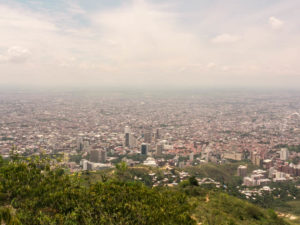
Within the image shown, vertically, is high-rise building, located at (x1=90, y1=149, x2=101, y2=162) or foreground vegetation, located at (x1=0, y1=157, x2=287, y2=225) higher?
foreground vegetation, located at (x1=0, y1=157, x2=287, y2=225)

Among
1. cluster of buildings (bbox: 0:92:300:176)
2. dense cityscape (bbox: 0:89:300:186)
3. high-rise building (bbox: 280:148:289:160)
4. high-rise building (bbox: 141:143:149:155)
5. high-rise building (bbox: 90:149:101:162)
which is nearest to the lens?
high-rise building (bbox: 90:149:101:162)

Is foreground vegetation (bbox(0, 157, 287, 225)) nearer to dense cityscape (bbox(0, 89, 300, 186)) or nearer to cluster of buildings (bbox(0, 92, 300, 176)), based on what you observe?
dense cityscape (bbox(0, 89, 300, 186))

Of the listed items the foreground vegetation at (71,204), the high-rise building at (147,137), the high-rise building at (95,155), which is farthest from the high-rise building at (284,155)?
the foreground vegetation at (71,204)

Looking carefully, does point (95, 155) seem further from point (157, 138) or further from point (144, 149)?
point (157, 138)

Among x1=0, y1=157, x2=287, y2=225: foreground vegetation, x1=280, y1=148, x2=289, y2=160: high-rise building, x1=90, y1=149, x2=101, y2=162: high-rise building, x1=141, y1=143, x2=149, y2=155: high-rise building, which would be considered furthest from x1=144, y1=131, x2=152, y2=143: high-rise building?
x1=0, y1=157, x2=287, y2=225: foreground vegetation

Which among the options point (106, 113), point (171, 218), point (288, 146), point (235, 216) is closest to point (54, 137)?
point (106, 113)

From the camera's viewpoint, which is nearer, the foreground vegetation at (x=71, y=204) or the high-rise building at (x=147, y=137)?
the foreground vegetation at (x=71, y=204)

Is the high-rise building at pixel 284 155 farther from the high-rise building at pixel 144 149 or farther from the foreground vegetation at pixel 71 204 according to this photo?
the foreground vegetation at pixel 71 204

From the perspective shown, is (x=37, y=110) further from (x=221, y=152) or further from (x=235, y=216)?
(x=235, y=216)

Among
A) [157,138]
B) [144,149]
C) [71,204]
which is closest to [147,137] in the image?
[157,138]

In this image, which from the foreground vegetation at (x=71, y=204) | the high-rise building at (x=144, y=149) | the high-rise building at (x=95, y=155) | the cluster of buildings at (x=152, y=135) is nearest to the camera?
the foreground vegetation at (x=71, y=204)

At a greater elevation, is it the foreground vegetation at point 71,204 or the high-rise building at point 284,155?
the foreground vegetation at point 71,204
